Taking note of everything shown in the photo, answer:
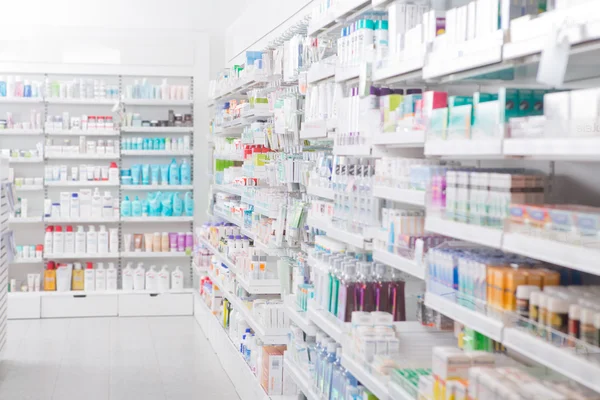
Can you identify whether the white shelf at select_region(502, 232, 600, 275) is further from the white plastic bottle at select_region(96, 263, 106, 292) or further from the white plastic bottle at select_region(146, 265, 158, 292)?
the white plastic bottle at select_region(96, 263, 106, 292)

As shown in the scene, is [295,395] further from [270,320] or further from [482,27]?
[482,27]

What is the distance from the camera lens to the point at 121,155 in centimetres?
1043

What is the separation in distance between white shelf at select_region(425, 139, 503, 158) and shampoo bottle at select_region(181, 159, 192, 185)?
7582 mm

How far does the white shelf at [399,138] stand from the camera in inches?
121

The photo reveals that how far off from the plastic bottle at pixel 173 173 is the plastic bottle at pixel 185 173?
6 cm

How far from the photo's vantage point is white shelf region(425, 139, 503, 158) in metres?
2.46

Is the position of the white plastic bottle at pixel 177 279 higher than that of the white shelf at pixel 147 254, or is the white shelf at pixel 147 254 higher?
the white shelf at pixel 147 254

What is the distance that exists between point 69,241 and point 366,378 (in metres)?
7.33

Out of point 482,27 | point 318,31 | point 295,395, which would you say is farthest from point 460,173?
point 295,395

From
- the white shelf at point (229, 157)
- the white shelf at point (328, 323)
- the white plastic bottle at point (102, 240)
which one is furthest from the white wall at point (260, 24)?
the white shelf at point (328, 323)

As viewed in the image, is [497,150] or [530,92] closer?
[497,150]

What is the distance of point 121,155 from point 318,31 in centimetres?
636

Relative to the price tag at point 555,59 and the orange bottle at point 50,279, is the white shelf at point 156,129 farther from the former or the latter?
the price tag at point 555,59

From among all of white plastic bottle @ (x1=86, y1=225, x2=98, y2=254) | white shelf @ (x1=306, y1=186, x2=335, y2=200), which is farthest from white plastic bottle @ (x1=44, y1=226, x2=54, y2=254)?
white shelf @ (x1=306, y1=186, x2=335, y2=200)
